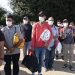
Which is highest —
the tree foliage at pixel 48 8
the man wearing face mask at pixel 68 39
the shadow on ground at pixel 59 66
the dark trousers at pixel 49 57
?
the tree foliage at pixel 48 8

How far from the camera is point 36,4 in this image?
88.1 ft

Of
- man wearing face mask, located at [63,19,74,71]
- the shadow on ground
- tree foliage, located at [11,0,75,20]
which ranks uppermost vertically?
tree foliage, located at [11,0,75,20]

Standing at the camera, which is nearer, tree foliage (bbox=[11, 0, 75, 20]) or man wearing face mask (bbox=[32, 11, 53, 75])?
man wearing face mask (bbox=[32, 11, 53, 75])

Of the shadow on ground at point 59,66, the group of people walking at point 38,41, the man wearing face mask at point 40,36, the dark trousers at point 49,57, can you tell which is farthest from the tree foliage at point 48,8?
the man wearing face mask at point 40,36

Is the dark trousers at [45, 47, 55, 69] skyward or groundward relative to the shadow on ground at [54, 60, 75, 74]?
skyward

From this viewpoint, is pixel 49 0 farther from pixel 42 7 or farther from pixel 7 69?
pixel 7 69

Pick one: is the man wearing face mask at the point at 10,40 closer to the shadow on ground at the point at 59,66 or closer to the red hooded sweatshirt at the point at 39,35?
the red hooded sweatshirt at the point at 39,35

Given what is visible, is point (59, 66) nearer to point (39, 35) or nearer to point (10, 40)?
point (39, 35)

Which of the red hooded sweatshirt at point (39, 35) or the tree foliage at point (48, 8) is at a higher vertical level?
the tree foliage at point (48, 8)

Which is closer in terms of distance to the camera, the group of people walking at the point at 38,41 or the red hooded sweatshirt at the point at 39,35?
the group of people walking at the point at 38,41

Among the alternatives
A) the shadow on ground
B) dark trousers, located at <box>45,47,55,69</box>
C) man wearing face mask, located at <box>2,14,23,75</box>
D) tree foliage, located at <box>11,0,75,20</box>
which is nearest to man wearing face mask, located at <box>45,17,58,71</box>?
dark trousers, located at <box>45,47,55,69</box>

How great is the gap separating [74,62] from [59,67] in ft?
4.17

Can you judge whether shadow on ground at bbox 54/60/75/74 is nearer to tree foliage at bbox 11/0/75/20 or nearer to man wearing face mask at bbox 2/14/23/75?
man wearing face mask at bbox 2/14/23/75

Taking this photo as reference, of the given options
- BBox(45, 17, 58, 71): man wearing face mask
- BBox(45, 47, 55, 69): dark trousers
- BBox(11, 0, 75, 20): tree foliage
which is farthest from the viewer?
BBox(11, 0, 75, 20): tree foliage
